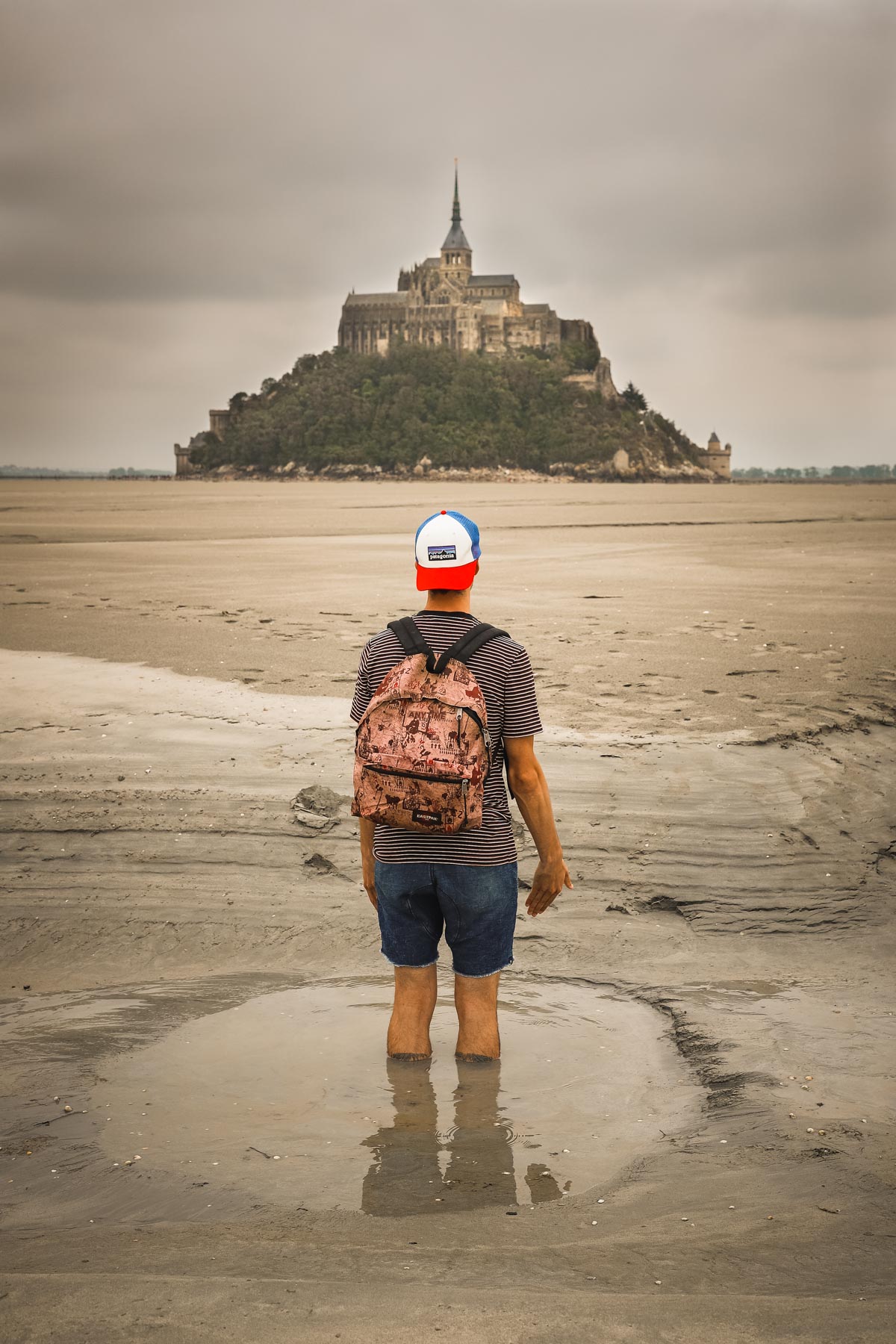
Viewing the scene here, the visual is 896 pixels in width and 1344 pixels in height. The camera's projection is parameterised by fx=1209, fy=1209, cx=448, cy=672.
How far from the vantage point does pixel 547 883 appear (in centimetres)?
390

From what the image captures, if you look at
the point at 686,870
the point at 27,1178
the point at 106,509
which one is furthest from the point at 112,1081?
the point at 106,509

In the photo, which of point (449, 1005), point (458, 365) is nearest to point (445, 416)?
point (458, 365)

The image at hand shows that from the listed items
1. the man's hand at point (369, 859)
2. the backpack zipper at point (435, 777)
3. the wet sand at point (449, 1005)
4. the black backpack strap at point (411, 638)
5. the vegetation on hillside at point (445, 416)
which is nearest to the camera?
the wet sand at point (449, 1005)

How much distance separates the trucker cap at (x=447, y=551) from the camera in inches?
141

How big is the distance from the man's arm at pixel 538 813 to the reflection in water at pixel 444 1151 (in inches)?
24.7

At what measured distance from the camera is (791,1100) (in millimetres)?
3814

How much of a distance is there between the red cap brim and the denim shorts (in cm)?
84

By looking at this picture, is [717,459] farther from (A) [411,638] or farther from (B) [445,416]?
(A) [411,638]

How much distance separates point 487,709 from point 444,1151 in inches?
50.8

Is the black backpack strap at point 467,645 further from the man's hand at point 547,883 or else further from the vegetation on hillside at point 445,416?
the vegetation on hillside at point 445,416

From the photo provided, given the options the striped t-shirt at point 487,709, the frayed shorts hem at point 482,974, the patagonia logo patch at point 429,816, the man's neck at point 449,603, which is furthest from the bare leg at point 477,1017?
the man's neck at point 449,603

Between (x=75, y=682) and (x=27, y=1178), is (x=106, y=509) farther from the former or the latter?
(x=27, y=1178)

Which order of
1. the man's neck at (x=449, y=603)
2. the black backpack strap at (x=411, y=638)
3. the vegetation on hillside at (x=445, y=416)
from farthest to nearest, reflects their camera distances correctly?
1. the vegetation on hillside at (x=445, y=416)
2. the man's neck at (x=449, y=603)
3. the black backpack strap at (x=411, y=638)

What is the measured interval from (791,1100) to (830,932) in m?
1.82
